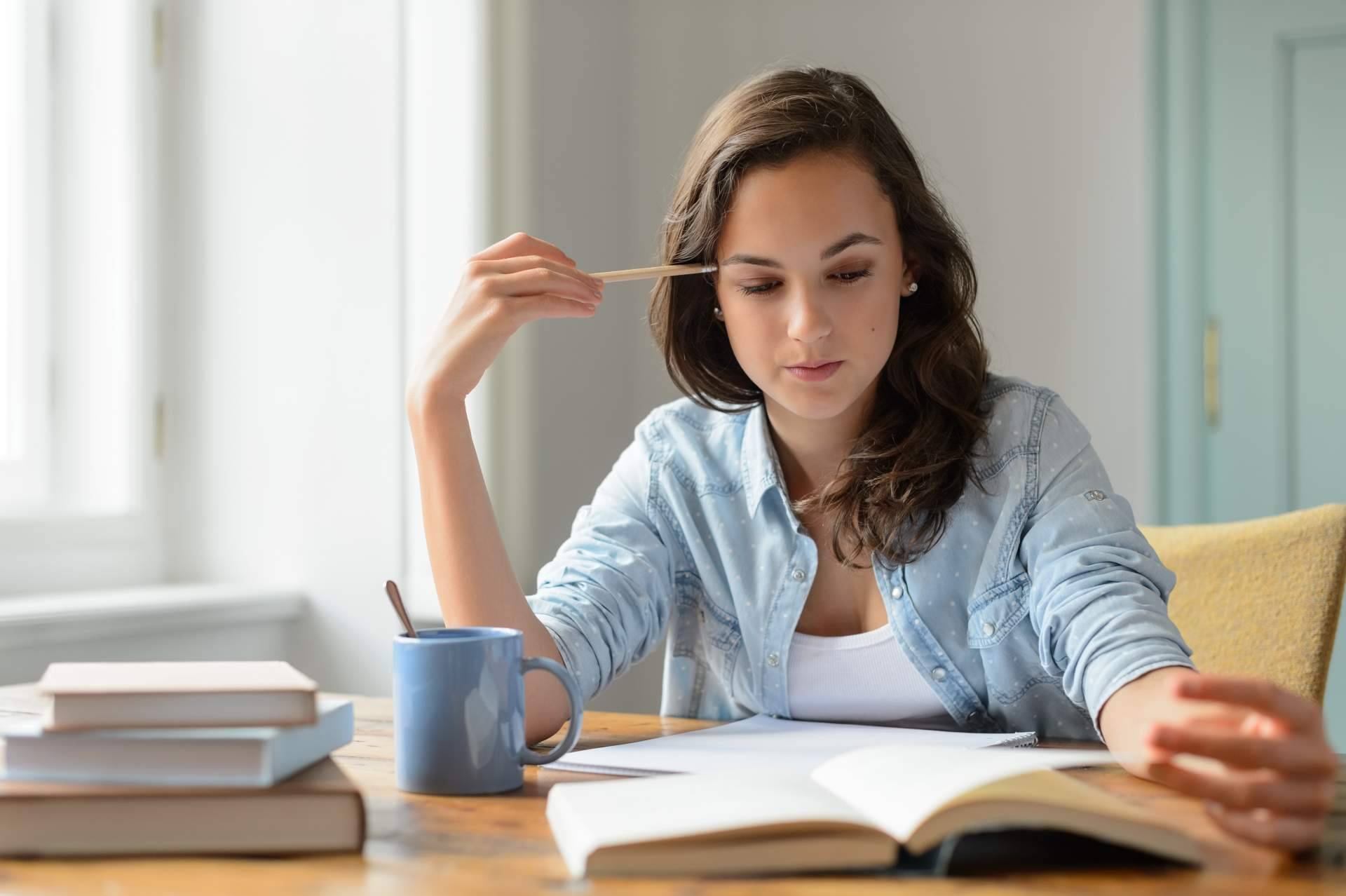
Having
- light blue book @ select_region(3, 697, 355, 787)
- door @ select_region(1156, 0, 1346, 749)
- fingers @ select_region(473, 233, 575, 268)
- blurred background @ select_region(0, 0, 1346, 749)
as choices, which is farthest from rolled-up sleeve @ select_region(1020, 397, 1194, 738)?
door @ select_region(1156, 0, 1346, 749)

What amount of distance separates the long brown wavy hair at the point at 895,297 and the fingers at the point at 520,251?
156mm

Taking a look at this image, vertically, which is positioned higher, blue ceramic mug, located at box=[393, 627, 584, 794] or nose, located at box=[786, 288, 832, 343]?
nose, located at box=[786, 288, 832, 343]

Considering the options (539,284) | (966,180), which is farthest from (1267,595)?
(966,180)

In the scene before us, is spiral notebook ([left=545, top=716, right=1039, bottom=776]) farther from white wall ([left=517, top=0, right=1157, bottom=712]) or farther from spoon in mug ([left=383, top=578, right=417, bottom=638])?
white wall ([left=517, top=0, right=1157, bottom=712])

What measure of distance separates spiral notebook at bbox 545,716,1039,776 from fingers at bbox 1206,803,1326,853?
21cm

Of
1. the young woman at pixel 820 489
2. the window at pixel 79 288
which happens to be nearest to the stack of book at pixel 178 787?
the young woman at pixel 820 489

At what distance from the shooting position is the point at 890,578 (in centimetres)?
129

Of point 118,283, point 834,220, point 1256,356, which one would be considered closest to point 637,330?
point 118,283

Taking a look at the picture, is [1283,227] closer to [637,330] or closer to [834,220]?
[637,330]

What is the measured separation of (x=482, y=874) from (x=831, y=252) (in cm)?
73

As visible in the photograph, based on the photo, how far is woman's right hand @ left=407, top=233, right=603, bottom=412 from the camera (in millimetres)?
1248

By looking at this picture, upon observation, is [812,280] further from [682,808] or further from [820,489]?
[682,808]

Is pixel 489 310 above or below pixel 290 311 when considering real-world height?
below

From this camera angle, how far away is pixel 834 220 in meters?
1.26
